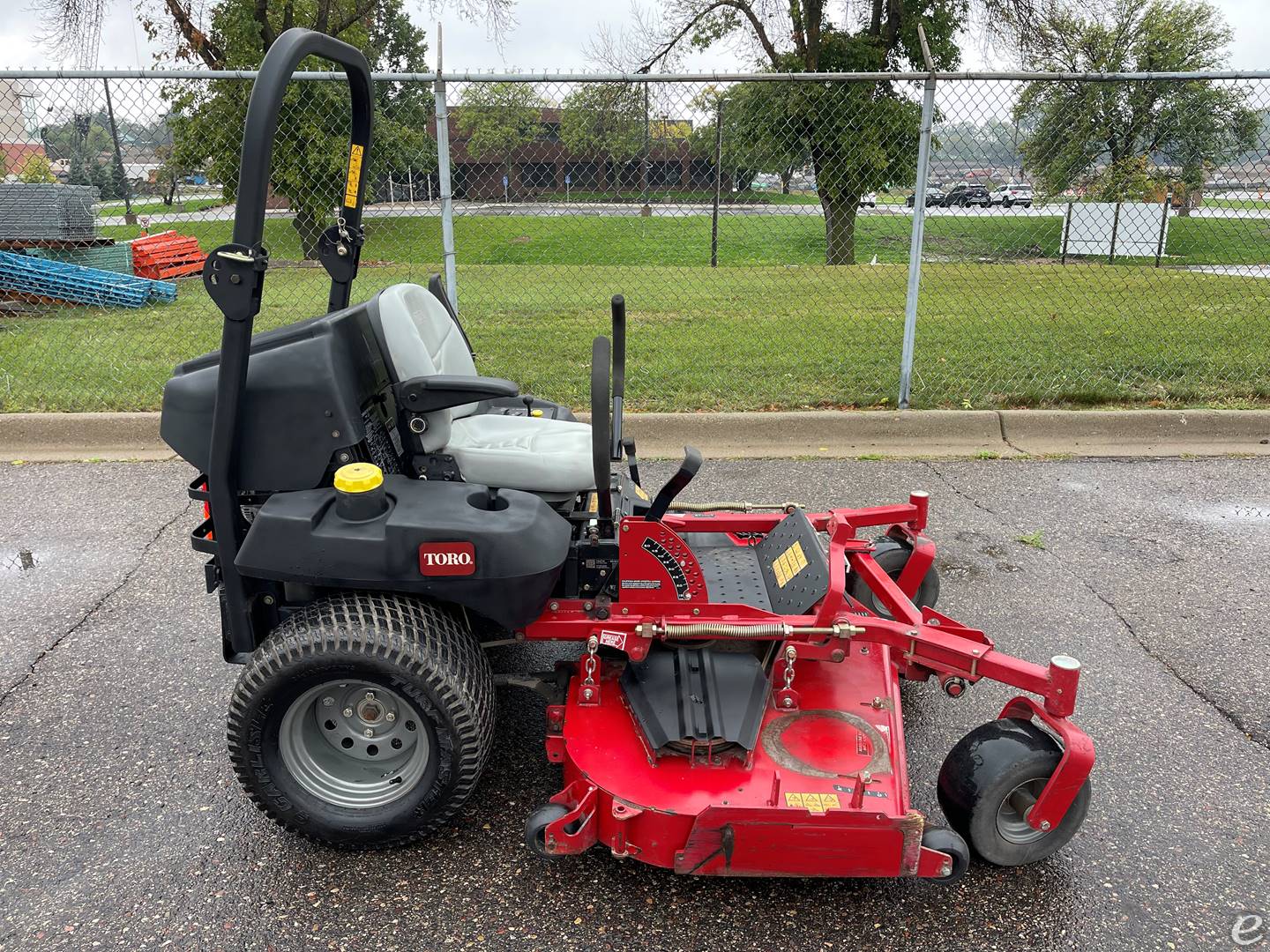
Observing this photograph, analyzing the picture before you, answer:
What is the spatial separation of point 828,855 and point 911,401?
16.0 ft

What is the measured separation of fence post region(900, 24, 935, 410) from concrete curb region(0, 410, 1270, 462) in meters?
0.28

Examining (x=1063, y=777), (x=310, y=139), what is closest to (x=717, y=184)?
(x=310, y=139)

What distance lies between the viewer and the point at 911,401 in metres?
6.75

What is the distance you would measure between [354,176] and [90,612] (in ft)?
7.20

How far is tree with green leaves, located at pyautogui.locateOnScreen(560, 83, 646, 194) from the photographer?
6.36 m

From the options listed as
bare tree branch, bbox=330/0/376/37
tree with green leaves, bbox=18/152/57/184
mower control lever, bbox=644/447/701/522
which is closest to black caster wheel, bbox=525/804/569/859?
mower control lever, bbox=644/447/701/522

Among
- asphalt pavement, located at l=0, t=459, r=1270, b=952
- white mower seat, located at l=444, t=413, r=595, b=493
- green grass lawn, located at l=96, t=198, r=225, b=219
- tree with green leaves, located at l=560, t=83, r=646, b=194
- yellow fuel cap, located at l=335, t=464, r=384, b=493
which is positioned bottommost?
asphalt pavement, located at l=0, t=459, r=1270, b=952

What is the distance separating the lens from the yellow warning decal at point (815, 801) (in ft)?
7.58

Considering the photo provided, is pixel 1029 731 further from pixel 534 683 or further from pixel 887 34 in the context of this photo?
pixel 887 34

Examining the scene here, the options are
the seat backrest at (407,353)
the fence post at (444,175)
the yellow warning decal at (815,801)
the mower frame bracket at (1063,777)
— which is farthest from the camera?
the fence post at (444,175)

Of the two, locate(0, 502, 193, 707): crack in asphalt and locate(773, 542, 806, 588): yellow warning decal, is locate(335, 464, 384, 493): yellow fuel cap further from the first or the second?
locate(0, 502, 193, 707): crack in asphalt

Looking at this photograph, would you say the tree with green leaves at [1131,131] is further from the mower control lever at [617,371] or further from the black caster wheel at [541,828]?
the black caster wheel at [541,828]

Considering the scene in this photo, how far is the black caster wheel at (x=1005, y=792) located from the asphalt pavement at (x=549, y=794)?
0.11m

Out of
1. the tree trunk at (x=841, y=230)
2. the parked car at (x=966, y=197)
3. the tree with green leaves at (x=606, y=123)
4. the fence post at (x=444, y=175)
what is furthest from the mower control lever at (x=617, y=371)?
the tree trunk at (x=841, y=230)
